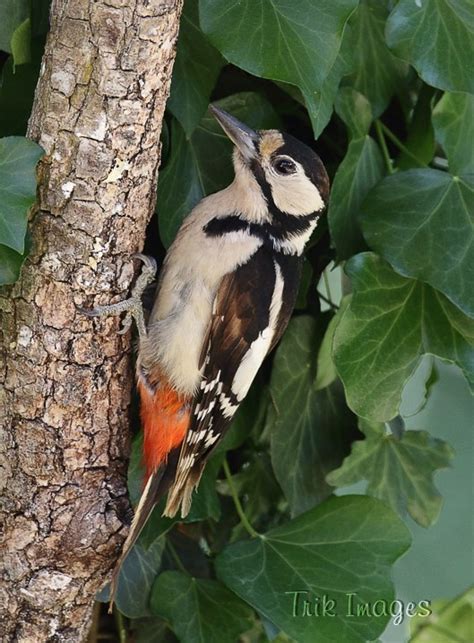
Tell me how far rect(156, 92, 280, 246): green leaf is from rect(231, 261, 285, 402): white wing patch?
0.17m

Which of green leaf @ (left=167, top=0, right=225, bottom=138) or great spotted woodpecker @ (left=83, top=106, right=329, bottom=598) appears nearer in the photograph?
green leaf @ (left=167, top=0, right=225, bottom=138)

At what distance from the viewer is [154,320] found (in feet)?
4.63

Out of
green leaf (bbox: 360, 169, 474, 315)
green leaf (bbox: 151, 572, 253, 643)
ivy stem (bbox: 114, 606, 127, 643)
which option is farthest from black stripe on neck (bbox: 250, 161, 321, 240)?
ivy stem (bbox: 114, 606, 127, 643)

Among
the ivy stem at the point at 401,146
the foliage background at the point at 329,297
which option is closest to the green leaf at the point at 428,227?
the foliage background at the point at 329,297

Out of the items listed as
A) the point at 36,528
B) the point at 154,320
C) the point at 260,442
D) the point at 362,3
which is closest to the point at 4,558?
the point at 36,528

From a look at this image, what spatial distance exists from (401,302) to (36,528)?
0.62 meters

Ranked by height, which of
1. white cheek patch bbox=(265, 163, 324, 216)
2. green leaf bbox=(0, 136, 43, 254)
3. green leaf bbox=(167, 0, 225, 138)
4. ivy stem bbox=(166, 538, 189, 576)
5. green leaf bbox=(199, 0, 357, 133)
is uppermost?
green leaf bbox=(199, 0, 357, 133)

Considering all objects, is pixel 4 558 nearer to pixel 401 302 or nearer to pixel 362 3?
pixel 401 302

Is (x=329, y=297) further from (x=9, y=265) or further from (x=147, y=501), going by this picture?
(x=9, y=265)

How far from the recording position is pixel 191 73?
128 centimetres

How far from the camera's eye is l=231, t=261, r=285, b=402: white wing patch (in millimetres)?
1429

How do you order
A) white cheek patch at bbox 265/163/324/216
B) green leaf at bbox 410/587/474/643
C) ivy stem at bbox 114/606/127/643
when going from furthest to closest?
green leaf at bbox 410/587/474/643 < ivy stem at bbox 114/606/127/643 < white cheek patch at bbox 265/163/324/216

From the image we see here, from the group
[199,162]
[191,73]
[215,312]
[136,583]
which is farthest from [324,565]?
[191,73]

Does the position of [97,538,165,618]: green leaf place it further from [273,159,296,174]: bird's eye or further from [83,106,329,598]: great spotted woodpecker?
[273,159,296,174]: bird's eye
